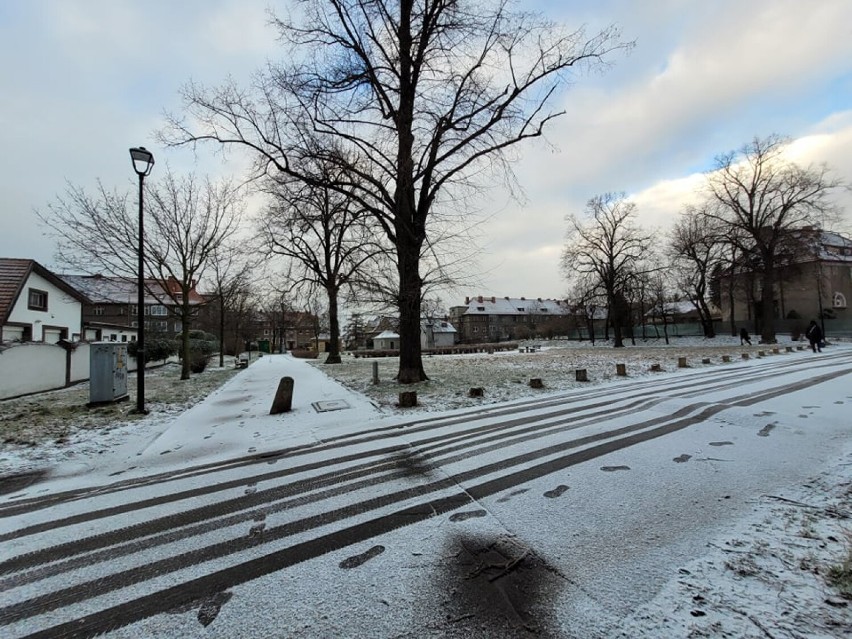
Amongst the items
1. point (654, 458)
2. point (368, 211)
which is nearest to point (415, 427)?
point (654, 458)

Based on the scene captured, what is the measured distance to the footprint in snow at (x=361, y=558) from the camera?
2.98 meters

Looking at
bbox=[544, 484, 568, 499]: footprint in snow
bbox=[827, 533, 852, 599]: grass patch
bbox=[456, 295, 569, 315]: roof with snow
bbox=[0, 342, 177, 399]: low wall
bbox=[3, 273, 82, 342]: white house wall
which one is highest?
bbox=[456, 295, 569, 315]: roof with snow

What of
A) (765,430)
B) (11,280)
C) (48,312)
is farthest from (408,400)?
(48,312)

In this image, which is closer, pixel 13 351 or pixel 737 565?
pixel 737 565

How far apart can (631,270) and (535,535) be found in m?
42.4

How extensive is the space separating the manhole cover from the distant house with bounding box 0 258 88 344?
1687 cm

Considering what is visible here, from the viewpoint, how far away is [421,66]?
1384 centimetres

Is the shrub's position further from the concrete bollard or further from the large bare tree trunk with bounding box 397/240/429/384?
the concrete bollard

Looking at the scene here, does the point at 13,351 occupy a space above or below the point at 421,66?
below

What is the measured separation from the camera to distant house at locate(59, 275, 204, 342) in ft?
60.5

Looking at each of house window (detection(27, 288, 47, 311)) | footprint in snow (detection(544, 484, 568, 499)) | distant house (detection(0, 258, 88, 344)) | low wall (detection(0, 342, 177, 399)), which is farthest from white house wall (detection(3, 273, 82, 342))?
footprint in snow (detection(544, 484, 568, 499))

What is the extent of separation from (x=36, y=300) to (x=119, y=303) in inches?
954

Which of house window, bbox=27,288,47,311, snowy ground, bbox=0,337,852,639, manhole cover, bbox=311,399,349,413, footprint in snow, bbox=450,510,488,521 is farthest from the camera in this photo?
house window, bbox=27,288,47,311

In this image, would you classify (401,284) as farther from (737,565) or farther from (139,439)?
(737,565)
